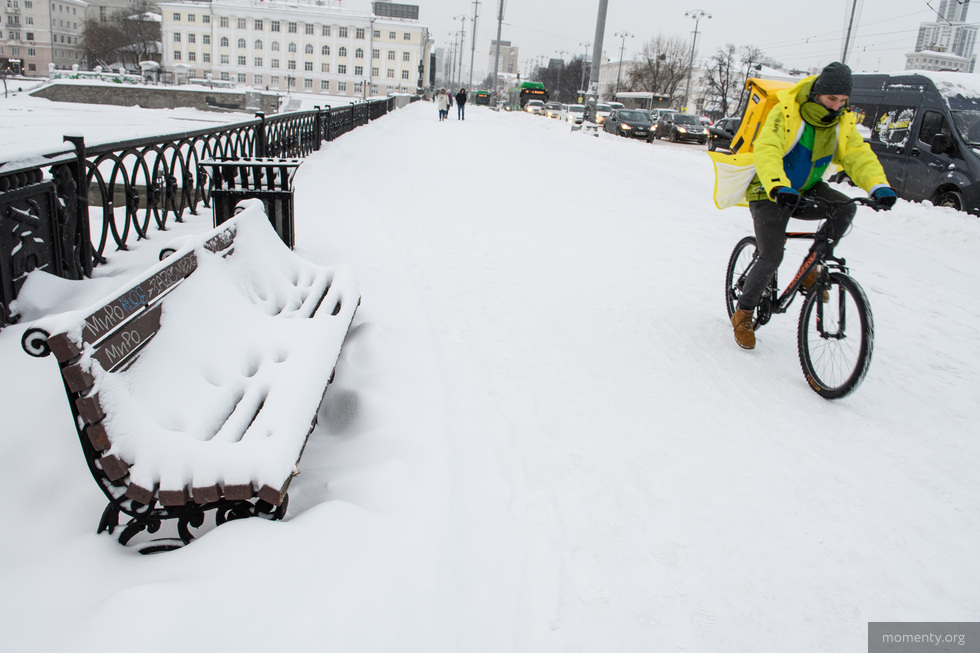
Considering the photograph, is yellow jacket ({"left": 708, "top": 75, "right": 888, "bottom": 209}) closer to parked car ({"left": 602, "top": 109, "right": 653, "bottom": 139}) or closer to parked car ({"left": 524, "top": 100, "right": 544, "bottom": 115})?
parked car ({"left": 602, "top": 109, "right": 653, "bottom": 139})

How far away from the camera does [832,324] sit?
13.7ft

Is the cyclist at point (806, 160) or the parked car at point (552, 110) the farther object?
the parked car at point (552, 110)

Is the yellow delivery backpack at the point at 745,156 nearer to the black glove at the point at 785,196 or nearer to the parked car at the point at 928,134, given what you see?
the black glove at the point at 785,196

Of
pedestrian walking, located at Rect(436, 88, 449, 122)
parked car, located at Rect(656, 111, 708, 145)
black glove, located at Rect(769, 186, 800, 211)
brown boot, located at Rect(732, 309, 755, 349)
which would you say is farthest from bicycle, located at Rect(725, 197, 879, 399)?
pedestrian walking, located at Rect(436, 88, 449, 122)

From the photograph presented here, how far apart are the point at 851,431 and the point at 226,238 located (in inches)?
142

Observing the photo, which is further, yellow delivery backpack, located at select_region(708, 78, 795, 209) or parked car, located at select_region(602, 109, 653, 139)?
parked car, located at select_region(602, 109, 653, 139)

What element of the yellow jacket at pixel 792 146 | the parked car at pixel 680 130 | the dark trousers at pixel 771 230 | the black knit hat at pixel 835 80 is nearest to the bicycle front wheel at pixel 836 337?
the dark trousers at pixel 771 230

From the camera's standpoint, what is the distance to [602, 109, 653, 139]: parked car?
97.7 ft

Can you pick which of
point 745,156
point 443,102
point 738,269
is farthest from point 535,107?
point 745,156

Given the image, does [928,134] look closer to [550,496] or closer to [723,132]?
[723,132]

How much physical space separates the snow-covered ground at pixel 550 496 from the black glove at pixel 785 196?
120cm

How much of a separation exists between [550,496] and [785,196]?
2359 mm

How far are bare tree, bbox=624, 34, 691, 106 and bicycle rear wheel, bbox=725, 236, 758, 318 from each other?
8178 centimetres

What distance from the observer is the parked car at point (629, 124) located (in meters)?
29.8
